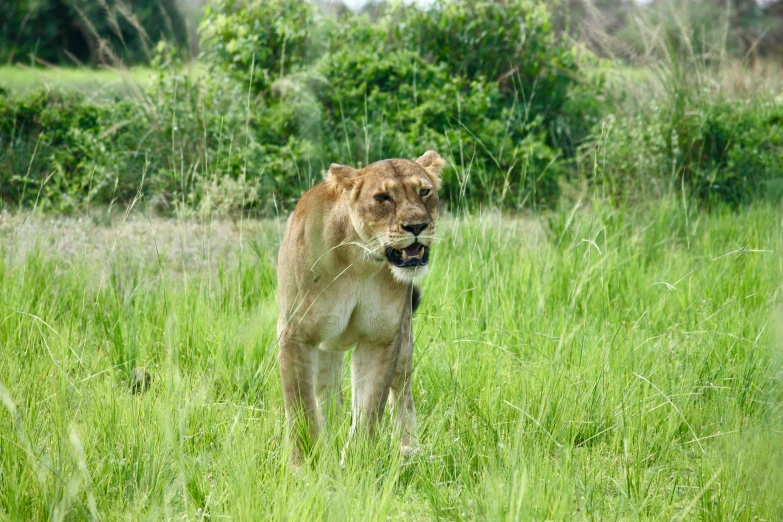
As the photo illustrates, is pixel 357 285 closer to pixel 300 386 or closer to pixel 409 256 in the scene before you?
pixel 409 256

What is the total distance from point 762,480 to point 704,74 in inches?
241

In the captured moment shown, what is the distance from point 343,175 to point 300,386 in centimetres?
85

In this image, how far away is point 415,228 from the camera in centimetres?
323

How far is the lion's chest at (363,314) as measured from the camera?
3.40 metres

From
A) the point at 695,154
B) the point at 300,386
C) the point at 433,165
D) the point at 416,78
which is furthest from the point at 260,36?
the point at 300,386

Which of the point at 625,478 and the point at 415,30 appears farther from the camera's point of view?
the point at 415,30

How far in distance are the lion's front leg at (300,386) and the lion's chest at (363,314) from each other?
4.2 inches

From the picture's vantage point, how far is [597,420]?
3.55 metres

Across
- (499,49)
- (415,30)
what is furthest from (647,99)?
(415,30)

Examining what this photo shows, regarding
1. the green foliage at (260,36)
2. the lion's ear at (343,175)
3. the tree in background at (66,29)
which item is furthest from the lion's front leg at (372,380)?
the tree in background at (66,29)

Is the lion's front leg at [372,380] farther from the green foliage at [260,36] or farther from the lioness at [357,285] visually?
the green foliage at [260,36]

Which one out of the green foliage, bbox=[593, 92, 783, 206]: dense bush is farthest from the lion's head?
the green foliage

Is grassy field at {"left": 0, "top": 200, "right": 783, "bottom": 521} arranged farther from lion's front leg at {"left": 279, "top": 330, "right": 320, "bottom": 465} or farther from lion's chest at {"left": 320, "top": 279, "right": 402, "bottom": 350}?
lion's chest at {"left": 320, "top": 279, "right": 402, "bottom": 350}

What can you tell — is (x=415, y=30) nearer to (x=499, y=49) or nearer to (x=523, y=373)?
(x=499, y=49)
